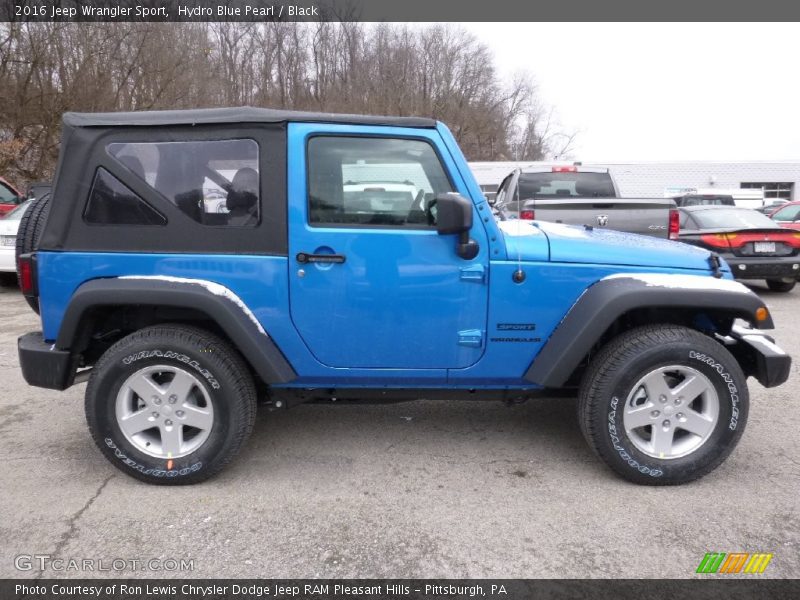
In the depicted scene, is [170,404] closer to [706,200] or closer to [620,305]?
[620,305]

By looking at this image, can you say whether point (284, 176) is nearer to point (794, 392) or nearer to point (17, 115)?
point (794, 392)

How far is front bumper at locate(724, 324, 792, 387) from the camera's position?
2.99 metres

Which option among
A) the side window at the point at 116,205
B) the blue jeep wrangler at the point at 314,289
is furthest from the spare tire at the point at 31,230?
the side window at the point at 116,205

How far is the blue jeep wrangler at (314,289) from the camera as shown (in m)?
2.91

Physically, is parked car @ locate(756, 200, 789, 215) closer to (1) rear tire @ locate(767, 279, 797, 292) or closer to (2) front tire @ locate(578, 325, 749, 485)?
(1) rear tire @ locate(767, 279, 797, 292)

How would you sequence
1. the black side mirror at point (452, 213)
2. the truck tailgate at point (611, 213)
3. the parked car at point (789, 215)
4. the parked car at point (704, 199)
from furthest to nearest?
the parked car at point (704, 199) → the parked car at point (789, 215) → the truck tailgate at point (611, 213) → the black side mirror at point (452, 213)

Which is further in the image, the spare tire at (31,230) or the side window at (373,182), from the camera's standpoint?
the spare tire at (31,230)

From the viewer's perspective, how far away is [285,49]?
36250 mm

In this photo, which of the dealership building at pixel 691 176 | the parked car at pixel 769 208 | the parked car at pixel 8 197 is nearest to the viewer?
the parked car at pixel 8 197

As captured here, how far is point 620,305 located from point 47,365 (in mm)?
3029

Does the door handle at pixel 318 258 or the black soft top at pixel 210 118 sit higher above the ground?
the black soft top at pixel 210 118

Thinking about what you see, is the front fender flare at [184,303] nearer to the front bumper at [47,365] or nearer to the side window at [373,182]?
the front bumper at [47,365]

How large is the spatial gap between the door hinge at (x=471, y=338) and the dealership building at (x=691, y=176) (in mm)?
29216

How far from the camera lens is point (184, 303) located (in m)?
2.84
